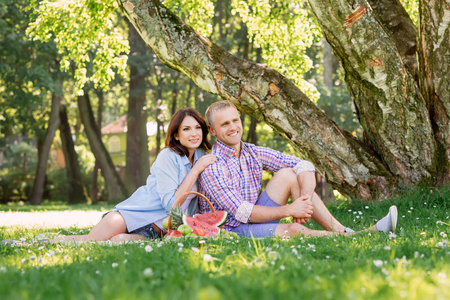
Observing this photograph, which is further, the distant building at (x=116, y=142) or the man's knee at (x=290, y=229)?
the distant building at (x=116, y=142)

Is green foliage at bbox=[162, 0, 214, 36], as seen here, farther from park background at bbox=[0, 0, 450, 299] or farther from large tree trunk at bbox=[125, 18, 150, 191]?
large tree trunk at bbox=[125, 18, 150, 191]


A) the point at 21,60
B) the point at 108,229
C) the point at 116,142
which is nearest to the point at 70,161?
the point at 21,60

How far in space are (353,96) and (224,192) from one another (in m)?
2.55

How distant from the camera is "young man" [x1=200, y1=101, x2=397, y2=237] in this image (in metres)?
4.92

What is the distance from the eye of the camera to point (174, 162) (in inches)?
212

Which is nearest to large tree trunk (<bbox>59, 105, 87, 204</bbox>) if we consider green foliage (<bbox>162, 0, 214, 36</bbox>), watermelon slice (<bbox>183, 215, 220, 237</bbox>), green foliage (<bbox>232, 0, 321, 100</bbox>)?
green foliage (<bbox>162, 0, 214, 36</bbox>)

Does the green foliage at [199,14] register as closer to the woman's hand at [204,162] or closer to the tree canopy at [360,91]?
the tree canopy at [360,91]

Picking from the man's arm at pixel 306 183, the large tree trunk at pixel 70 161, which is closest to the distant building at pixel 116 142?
the large tree trunk at pixel 70 161

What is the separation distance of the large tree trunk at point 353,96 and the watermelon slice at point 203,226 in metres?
2.21

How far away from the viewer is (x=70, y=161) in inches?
937

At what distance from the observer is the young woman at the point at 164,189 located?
5137 mm

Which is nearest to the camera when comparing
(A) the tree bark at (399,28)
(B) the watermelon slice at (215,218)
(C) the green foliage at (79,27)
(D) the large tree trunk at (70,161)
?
(B) the watermelon slice at (215,218)

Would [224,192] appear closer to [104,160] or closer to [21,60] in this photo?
[21,60]

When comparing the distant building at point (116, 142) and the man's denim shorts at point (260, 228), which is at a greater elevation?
the distant building at point (116, 142)
